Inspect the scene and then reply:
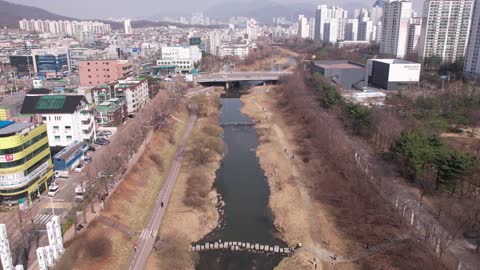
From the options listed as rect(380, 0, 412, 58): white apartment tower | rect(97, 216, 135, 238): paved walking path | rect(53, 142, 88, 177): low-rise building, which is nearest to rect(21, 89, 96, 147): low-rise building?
rect(53, 142, 88, 177): low-rise building

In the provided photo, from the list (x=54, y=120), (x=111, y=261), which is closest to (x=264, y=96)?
(x=54, y=120)

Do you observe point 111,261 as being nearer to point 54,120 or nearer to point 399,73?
point 54,120

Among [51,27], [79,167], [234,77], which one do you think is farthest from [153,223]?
[51,27]

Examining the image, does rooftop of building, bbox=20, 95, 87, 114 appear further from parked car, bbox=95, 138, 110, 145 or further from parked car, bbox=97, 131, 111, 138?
parked car, bbox=97, 131, 111, 138

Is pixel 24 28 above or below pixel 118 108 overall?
above

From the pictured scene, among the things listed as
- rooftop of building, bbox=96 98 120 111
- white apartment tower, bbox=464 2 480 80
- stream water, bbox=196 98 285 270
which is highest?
white apartment tower, bbox=464 2 480 80

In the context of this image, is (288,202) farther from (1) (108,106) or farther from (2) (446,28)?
(2) (446,28)
